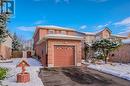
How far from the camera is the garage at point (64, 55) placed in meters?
19.5

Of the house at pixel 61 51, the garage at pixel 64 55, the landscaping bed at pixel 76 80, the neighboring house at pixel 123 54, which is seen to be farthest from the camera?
the neighboring house at pixel 123 54

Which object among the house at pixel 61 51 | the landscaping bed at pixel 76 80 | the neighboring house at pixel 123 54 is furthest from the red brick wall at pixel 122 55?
the landscaping bed at pixel 76 80

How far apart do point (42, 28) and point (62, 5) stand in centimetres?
636

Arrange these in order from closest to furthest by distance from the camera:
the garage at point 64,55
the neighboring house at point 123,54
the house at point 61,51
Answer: the house at point 61,51 < the garage at point 64,55 < the neighboring house at point 123,54

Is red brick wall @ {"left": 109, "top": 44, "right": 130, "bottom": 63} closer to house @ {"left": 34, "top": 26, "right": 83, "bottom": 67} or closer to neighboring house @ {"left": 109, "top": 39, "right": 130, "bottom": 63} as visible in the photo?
neighboring house @ {"left": 109, "top": 39, "right": 130, "bottom": 63}

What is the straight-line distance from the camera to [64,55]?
19797 mm

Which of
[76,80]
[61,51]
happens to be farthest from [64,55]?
[76,80]

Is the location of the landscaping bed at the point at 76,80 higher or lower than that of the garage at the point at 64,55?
lower

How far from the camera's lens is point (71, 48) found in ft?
66.8

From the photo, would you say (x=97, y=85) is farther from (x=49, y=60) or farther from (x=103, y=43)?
(x=103, y=43)

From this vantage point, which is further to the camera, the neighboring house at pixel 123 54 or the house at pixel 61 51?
the neighboring house at pixel 123 54

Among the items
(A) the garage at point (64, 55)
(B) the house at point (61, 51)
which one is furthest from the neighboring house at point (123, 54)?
(A) the garage at point (64, 55)

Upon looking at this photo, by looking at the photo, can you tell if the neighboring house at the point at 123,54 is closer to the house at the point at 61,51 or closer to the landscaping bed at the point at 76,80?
the house at the point at 61,51

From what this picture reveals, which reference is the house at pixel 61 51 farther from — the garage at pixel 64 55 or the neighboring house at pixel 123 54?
the neighboring house at pixel 123 54
